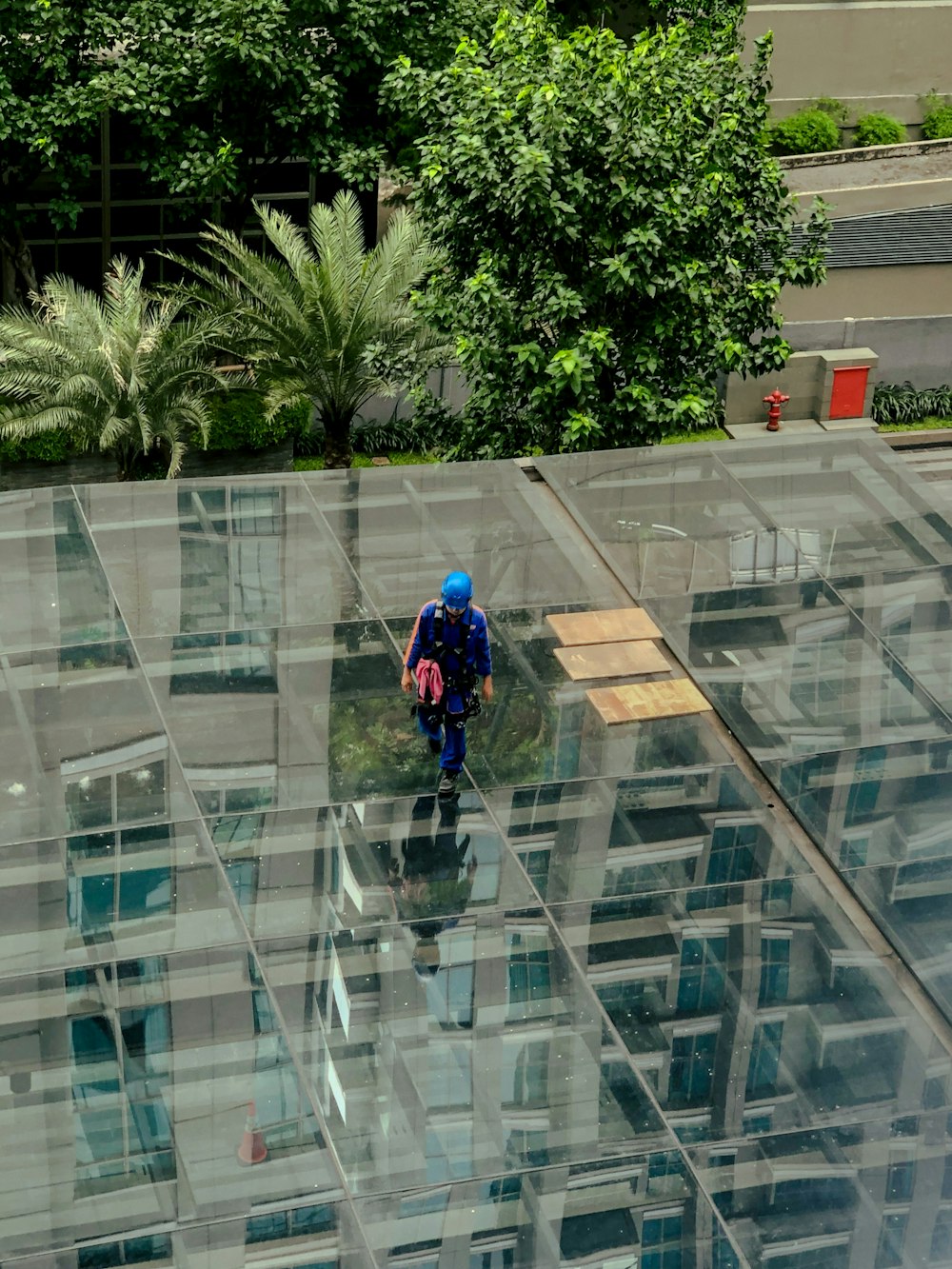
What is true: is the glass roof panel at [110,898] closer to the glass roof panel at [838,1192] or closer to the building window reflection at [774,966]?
the building window reflection at [774,966]

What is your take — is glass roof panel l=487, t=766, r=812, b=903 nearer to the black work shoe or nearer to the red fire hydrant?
the black work shoe

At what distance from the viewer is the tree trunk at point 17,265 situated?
20.4m

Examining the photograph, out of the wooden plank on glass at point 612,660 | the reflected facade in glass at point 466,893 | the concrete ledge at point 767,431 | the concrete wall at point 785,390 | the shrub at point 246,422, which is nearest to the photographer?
the reflected facade in glass at point 466,893

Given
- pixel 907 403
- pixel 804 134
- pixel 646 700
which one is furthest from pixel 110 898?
pixel 804 134

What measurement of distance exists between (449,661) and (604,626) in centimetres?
267

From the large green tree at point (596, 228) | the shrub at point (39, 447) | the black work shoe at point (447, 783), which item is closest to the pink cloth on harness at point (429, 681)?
the black work shoe at point (447, 783)

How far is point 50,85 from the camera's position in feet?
60.7

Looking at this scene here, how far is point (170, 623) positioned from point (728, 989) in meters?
4.96

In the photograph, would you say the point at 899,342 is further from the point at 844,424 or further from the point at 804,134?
the point at 804,134

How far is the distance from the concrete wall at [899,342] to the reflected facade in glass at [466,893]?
10625mm

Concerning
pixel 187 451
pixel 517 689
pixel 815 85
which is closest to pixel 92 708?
pixel 517 689

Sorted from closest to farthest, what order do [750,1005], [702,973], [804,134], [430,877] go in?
[750,1005] < [702,973] < [430,877] < [804,134]

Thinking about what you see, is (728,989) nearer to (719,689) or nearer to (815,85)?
(719,689)

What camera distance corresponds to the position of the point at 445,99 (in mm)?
15117
